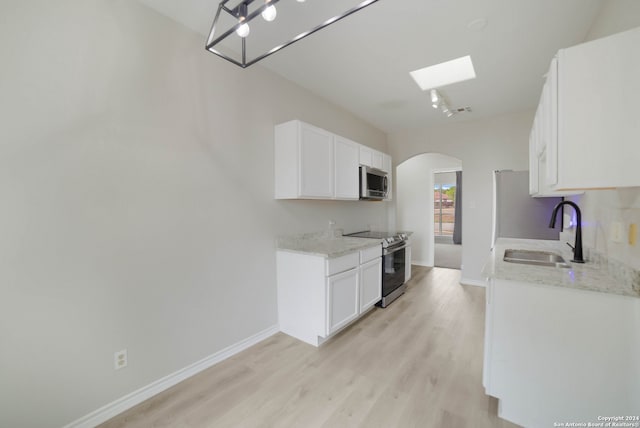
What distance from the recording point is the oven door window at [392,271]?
135 inches

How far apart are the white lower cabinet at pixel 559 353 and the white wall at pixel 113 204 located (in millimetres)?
2010

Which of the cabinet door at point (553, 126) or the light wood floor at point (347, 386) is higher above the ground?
the cabinet door at point (553, 126)

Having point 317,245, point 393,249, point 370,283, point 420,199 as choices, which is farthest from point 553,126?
point 420,199

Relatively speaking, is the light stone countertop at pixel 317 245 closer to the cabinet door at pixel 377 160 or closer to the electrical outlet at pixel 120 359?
the cabinet door at pixel 377 160

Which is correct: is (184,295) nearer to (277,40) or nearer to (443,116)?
(277,40)

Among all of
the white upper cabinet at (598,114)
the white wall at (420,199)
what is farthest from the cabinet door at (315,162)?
the white wall at (420,199)

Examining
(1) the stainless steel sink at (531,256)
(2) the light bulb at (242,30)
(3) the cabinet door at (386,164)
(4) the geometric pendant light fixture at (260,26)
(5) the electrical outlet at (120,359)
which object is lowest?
(5) the electrical outlet at (120,359)

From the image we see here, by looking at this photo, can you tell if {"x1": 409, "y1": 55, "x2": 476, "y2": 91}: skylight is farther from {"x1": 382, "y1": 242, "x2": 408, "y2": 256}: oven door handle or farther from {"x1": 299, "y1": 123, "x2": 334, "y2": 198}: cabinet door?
{"x1": 382, "y1": 242, "x2": 408, "y2": 256}: oven door handle

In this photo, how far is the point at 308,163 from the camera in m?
2.76

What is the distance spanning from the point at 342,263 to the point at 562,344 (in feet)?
5.37

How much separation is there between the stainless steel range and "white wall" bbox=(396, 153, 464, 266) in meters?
2.04

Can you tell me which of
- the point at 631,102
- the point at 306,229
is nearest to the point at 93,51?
Answer: the point at 306,229

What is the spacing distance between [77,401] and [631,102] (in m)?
3.19

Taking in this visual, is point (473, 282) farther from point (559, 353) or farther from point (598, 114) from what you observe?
point (598, 114)
